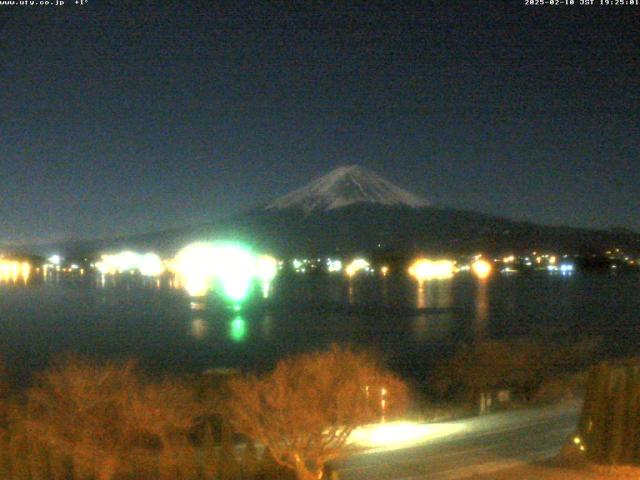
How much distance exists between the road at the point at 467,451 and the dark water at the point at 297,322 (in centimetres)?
890

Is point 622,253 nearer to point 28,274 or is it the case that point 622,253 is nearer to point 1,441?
point 28,274

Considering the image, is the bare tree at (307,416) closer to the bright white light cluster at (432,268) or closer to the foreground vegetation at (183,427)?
the foreground vegetation at (183,427)

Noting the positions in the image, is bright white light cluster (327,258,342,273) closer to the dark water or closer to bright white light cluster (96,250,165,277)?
bright white light cluster (96,250,165,277)

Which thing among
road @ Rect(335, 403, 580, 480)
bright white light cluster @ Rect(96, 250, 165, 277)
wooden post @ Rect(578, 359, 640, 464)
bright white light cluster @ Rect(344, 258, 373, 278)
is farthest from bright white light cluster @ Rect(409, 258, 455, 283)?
wooden post @ Rect(578, 359, 640, 464)

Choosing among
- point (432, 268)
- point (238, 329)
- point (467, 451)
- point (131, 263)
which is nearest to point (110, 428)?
point (467, 451)

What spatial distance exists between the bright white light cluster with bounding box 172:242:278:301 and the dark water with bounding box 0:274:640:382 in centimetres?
1000

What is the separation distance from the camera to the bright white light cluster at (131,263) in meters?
74.1

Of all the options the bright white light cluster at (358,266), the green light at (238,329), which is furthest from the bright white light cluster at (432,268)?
the green light at (238,329)

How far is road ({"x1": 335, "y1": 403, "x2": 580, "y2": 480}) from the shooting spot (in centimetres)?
733

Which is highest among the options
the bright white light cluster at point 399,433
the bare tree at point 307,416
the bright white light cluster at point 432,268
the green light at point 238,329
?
the bright white light cluster at point 432,268

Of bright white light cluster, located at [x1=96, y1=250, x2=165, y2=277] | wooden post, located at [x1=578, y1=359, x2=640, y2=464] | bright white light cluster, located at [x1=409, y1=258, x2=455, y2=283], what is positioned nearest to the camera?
wooden post, located at [x1=578, y1=359, x2=640, y2=464]

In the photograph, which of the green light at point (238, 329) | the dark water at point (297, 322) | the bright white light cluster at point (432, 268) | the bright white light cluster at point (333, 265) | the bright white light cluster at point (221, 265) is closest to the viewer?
the dark water at point (297, 322)

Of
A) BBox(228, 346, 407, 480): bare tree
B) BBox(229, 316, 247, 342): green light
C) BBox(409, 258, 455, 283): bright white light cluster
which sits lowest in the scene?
BBox(229, 316, 247, 342): green light

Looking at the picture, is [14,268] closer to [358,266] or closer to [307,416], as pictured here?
[358,266]
